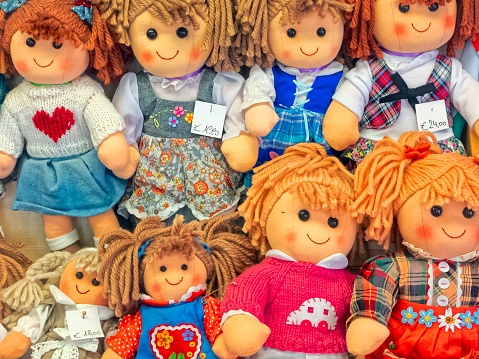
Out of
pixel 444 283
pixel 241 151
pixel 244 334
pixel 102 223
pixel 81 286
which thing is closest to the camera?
pixel 244 334

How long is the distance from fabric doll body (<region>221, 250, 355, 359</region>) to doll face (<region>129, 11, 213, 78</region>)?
64 centimetres

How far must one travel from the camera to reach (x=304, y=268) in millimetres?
1370

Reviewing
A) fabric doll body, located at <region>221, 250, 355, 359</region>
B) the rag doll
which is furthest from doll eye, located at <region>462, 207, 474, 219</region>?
the rag doll

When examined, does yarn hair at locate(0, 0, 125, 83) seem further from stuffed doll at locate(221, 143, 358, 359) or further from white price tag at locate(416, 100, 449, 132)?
white price tag at locate(416, 100, 449, 132)

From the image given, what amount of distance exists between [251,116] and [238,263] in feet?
1.43

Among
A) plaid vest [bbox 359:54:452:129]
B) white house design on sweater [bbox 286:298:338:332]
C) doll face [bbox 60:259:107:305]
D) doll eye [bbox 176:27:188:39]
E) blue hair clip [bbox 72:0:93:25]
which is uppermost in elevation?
blue hair clip [bbox 72:0:93:25]

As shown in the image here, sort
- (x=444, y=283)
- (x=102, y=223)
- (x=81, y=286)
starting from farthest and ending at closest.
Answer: (x=102, y=223), (x=81, y=286), (x=444, y=283)

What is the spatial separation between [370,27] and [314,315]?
2.81 feet

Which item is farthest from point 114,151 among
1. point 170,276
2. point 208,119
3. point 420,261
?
point 420,261

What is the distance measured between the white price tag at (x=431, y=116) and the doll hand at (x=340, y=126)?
0.20m

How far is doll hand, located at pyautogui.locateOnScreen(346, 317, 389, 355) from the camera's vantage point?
126cm

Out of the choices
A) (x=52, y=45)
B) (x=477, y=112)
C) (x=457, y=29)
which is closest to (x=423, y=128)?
(x=477, y=112)

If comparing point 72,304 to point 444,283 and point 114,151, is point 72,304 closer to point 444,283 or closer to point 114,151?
point 114,151

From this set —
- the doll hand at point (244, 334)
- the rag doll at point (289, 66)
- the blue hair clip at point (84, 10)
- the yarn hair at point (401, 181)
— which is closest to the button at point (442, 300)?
the yarn hair at point (401, 181)
